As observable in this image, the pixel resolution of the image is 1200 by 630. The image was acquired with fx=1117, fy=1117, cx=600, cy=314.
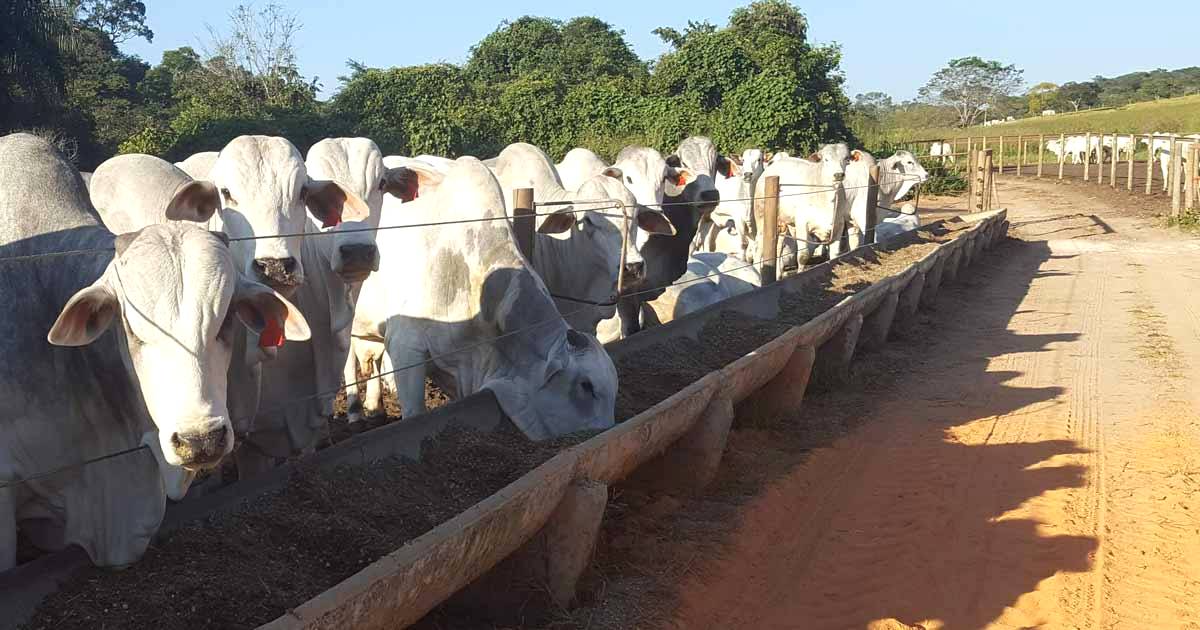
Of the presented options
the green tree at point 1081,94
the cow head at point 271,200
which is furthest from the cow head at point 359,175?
the green tree at point 1081,94

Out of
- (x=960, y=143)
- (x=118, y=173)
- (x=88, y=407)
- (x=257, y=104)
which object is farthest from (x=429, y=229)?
(x=960, y=143)

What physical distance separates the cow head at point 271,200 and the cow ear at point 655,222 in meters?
2.85

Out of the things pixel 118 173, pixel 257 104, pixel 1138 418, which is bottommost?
pixel 1138 418

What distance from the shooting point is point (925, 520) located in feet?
17.4

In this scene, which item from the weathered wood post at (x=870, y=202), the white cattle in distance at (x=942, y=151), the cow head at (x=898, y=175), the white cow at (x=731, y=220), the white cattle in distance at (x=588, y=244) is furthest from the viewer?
the white cattle in distance at (x=942, y=151)

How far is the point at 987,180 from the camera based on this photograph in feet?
76.1

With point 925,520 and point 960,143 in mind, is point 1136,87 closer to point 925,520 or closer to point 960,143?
point 960,143

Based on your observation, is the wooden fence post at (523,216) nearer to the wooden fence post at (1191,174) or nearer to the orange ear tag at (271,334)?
the orange ear tag at (271,334)

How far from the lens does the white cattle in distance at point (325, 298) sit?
502cm

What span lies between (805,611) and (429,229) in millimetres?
2974

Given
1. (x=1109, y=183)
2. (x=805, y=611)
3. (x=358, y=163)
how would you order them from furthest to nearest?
1. (x=1109, y=183)
2. (x=358, y=163)
3. (x=805, y=611)

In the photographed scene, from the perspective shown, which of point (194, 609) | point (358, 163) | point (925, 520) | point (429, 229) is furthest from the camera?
point (429, 229)

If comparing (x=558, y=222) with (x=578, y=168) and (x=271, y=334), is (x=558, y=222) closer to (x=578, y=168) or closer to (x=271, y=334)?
(x=578, y=168)

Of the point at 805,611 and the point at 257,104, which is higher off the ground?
the point at 257,104
